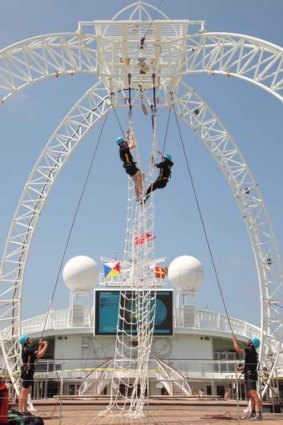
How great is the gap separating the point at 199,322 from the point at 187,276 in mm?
3325

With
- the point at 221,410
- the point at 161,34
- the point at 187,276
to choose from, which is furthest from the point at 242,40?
the point at 187,276

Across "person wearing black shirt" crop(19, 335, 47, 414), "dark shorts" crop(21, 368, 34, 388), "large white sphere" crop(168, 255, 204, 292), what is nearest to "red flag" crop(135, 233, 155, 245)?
"person wearing black shirt" crop(19, 335, 47, 414)

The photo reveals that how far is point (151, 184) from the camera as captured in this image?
14414 millimetres

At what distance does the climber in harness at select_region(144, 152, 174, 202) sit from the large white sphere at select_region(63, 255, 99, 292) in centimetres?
2480

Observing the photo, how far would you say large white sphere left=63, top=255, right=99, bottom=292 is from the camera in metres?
38.3

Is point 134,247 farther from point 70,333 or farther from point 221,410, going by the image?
point 70,333

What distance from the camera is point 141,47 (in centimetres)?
1391

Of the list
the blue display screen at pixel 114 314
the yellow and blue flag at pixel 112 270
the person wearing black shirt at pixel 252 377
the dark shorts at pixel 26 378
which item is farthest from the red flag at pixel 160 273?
the dark shorts at pixel 26 378

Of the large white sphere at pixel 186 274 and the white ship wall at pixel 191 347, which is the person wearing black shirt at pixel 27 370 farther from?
the large white sphere at pixel 186 274

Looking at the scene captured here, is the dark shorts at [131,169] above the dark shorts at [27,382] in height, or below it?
above

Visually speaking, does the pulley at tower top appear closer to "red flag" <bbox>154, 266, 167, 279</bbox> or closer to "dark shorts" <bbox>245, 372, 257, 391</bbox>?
"dark shorts" <bbox>245, 372, 257, 391</bbox>

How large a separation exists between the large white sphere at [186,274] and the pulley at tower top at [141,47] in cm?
2448

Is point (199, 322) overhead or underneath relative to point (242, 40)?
underneath

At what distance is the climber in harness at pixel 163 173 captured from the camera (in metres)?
14.0
